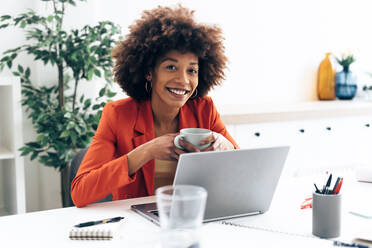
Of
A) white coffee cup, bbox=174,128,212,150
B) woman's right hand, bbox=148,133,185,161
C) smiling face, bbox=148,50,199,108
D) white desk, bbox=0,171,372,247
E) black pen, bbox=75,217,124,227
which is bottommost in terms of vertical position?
white desk, bbox=0,171,372,247

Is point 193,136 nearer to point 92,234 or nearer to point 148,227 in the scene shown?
point 148,227

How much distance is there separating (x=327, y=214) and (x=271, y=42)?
253 cm

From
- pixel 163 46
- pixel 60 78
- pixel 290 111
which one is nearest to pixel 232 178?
pixel 163 46

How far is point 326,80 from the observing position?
3611 millimetres

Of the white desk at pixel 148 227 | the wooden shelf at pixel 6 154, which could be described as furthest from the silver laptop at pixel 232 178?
the wooden shelf at pixel 6 154

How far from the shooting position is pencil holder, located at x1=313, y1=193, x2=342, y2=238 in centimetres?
110

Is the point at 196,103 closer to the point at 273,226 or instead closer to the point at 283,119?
the point at 273,226

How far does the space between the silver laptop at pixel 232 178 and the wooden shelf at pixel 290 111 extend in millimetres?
1528

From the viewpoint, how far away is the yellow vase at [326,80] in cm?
359

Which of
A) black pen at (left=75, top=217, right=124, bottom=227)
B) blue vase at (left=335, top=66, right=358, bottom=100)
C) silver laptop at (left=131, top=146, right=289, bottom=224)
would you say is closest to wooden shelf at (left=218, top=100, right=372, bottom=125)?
blue vase at (left=335, top=66, right=358, bottom=100)

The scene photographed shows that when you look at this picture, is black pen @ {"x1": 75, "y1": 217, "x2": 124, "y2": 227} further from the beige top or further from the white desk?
the beige top

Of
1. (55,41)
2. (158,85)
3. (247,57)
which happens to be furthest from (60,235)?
(247,57)

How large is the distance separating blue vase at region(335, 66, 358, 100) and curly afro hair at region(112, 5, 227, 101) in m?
2.00

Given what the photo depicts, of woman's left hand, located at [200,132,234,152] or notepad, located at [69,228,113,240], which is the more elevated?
woman's left hand, located at [200,132,234,152]
